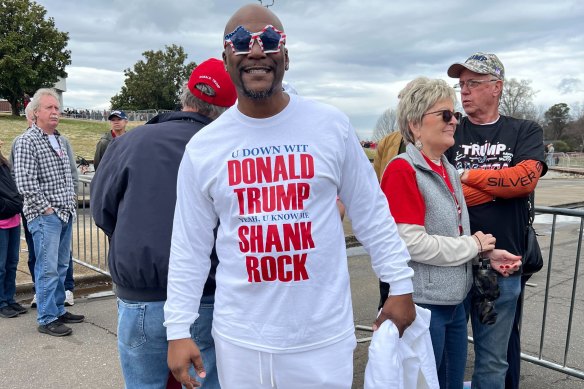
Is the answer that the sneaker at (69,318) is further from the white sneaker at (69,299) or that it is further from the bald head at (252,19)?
the bald head at (252,19)

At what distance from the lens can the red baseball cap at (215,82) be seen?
2.19 m

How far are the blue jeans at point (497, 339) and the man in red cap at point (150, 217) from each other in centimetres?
147

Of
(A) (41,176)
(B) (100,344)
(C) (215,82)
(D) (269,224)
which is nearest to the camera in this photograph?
(D) (269,224)

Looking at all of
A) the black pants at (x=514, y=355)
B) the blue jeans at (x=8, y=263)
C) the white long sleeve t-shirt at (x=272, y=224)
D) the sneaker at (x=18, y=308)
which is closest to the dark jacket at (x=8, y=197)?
the blue jeans at (x=8, y=263)

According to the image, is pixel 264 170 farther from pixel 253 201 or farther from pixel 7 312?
pixel 7 312

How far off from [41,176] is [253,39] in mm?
3452

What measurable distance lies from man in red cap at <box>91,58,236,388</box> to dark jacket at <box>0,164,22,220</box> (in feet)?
10.1

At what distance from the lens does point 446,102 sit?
2.44 meters

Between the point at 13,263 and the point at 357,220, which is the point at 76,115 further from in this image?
the point at 357,220

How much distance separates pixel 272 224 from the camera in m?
1.67

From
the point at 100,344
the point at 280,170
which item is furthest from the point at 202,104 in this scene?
the point at 100,344

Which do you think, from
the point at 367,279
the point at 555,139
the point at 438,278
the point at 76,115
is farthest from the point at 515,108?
the point at 438,278

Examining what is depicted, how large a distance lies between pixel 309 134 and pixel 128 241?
2.95 feet

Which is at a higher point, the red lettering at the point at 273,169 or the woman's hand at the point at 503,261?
the red lettering at the point at 273,169
